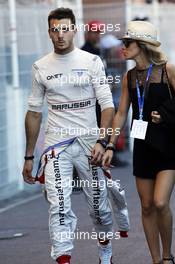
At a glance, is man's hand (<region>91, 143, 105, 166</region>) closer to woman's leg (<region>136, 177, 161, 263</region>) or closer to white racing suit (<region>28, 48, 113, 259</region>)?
white racing suit (<region>28, 48, 113, 259</region>)

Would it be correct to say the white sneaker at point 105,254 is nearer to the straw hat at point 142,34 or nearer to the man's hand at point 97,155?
the man's hand at point 97,155

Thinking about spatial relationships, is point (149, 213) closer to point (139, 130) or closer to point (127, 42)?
point (139, 130)

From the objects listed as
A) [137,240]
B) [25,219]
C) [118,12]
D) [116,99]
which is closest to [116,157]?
[116,99]

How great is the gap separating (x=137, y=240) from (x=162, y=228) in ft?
5.92

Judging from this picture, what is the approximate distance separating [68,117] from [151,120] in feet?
2.18

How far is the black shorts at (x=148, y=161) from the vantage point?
7160mm

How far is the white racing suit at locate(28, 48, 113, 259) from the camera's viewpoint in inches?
285

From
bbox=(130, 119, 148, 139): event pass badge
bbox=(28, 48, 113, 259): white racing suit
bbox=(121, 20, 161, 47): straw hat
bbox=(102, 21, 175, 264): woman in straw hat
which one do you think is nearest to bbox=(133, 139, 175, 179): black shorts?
bbox=(102, 21, 175, 264): woman in straw hat

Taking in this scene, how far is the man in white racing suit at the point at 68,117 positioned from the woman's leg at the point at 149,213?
365 millimetres

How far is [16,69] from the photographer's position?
40.4ft

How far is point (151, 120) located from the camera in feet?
23.3

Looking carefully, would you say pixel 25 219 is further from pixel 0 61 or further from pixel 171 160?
pixel 171 160

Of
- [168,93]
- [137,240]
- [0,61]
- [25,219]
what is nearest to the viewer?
[168,93]

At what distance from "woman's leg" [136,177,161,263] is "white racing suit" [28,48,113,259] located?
370 mm
